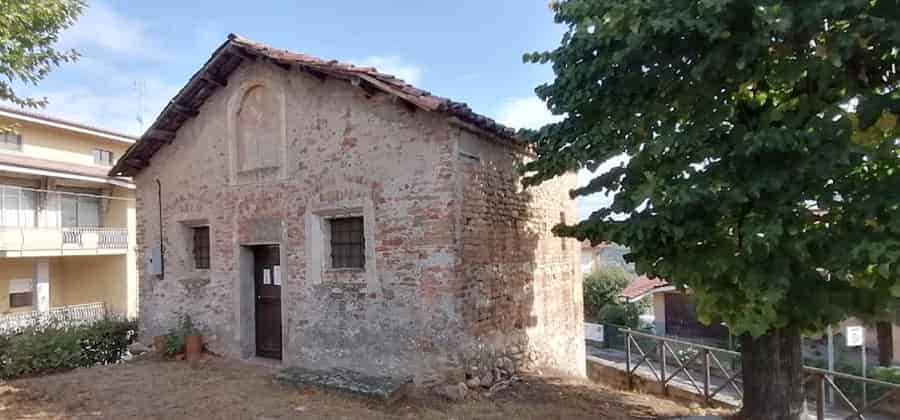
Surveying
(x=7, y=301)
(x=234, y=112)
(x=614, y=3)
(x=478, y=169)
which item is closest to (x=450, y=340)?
(x=478, y=169)

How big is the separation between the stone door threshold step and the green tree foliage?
345 cm

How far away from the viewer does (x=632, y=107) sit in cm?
570

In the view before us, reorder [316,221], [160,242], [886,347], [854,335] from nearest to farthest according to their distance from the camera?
[316,221] < [160,242] < [854,335] < [886,347]

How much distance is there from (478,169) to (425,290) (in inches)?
75.7

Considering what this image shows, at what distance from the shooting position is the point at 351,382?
7445 mm

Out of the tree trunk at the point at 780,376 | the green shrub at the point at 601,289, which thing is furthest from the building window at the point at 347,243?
the green shrub at the point at 601,289

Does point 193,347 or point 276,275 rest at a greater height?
point 276,275

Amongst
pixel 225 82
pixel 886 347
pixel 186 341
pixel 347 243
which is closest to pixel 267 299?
pixel 186 341

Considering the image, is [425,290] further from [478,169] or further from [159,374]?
[159,374]

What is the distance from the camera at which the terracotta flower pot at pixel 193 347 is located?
9943 millimetres

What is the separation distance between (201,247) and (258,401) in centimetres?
475

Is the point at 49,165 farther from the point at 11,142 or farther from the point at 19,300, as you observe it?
the point at 19,300

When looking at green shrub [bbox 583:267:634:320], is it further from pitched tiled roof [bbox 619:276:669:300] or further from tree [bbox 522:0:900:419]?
tree [bbox 522:0:900:419]

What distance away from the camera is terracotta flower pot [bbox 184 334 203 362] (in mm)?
9943
